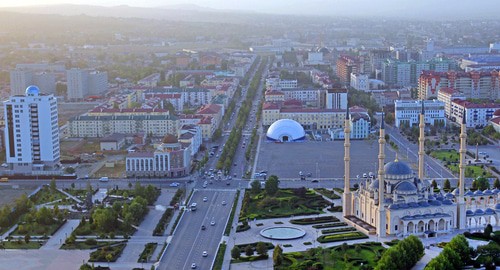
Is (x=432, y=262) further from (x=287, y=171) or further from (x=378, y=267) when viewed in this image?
(x=287, y=171)

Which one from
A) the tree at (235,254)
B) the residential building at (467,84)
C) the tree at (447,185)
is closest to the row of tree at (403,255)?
the tree at (235,254)

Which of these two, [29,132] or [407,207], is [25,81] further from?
[407,207]

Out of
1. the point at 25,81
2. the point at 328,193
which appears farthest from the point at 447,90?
the point at 25,81

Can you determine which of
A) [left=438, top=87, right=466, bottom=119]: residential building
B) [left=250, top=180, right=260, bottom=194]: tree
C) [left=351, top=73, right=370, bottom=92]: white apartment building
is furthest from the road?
[left=351, top=73, right=370, bottom=92]: white apartment building

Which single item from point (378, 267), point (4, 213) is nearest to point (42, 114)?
point (4, 213)

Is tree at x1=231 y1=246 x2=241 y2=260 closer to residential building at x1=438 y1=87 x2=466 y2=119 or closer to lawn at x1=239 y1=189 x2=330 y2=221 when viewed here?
lawn at x1=239 y1=189 x2=330 y2=221
